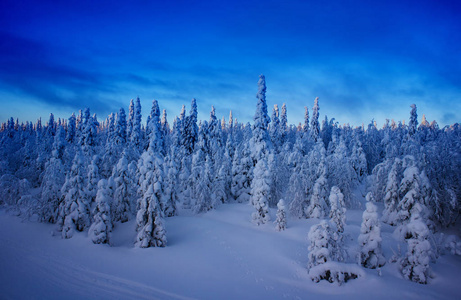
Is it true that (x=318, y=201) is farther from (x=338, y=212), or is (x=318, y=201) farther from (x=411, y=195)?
(x=411, y=195)

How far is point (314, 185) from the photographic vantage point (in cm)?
2403

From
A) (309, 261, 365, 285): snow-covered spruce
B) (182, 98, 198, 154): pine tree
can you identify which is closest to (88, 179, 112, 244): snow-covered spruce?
(309, 261, 365, 285): snow-covered spruce

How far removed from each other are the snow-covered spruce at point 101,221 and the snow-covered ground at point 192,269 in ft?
2.05

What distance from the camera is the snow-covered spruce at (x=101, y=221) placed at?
1727cm

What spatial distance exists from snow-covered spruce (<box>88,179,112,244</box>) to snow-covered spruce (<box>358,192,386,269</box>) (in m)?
16.8

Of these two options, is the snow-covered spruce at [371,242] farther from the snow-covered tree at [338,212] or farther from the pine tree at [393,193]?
the pine tree at [393,193]

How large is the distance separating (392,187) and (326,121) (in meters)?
57.0

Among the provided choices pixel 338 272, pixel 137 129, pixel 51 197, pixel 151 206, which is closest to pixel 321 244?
pixel 338 272

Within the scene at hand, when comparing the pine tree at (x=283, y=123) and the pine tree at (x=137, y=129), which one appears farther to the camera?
the pine tree at (x=283, y=123)

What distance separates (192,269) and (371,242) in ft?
33.8

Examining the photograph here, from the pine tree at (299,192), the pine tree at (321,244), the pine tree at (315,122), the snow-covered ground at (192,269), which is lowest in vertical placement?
the snow-covered ground at (192,269)

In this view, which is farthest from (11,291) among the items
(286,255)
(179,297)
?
(286,255)

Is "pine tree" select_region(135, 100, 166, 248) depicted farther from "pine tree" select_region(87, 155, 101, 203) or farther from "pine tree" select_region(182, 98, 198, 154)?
"pine tree" select_region(182, 98, 198, 154)

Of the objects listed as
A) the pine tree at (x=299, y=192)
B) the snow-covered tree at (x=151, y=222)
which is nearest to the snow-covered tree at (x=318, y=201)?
the pine tree at (x=299, y=192)
